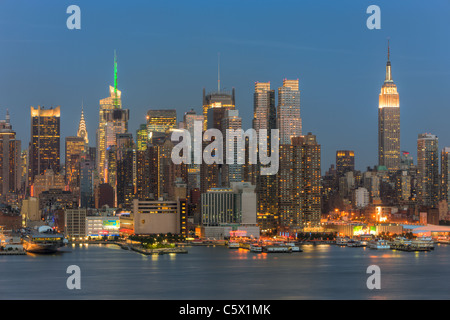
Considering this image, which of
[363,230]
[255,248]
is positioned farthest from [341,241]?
[255,248]

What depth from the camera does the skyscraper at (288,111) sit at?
186750 mm

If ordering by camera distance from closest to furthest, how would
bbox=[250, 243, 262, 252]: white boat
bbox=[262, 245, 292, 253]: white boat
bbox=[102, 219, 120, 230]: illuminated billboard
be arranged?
1. bbox=[262, 245, 292, 253]: white boat
2. bbox=[250, 243, 262, 252]: white boat
3. bbox=[102, 219, 120, 230]: illuminated billboard

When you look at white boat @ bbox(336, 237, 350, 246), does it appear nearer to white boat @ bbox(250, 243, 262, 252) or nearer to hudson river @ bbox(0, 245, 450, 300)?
white boat @ bbox(250, 243, 262, 252)

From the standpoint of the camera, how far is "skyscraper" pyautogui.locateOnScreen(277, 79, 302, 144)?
613 ft

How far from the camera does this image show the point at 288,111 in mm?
190125

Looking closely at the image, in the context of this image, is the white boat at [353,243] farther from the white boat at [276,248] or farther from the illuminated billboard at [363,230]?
the white boat at [276,248]

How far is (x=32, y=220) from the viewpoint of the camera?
177625 millimetres

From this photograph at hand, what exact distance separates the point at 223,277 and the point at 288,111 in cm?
12469

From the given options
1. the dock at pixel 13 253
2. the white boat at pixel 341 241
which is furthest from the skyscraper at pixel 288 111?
the dock at pixel 13 253

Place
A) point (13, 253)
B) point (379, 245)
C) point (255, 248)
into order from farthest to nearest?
point (379, 245), point (255, 248), point (13, 253)

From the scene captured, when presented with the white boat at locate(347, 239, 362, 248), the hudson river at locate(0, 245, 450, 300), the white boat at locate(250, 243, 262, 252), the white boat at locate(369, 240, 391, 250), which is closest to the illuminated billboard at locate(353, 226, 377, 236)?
the white boat at locate(347, 239, 362, 248)

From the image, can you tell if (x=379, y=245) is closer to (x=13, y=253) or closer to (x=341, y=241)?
(x=341, y=241)

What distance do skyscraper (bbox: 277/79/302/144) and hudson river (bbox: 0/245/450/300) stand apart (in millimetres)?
92832
